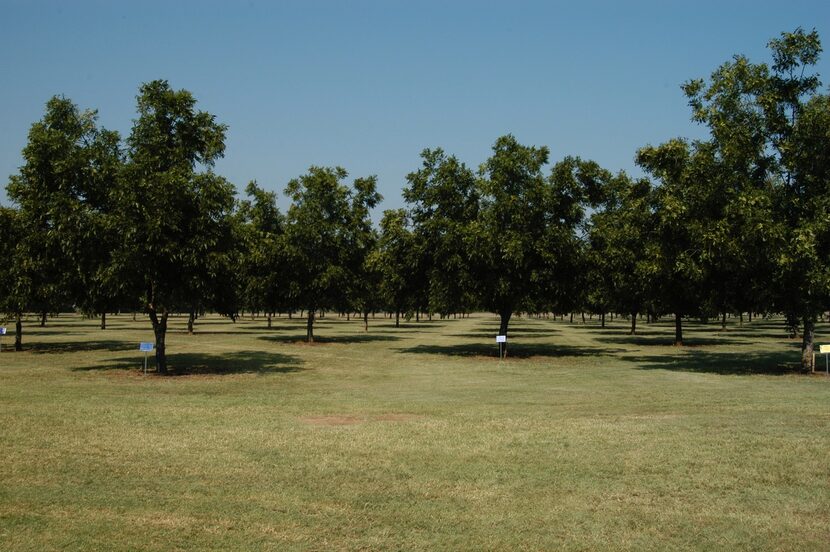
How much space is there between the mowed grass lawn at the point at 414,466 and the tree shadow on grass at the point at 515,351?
51.5ft

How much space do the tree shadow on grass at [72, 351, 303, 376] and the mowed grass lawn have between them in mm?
5117

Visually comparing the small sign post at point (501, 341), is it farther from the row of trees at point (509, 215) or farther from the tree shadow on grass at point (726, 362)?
the tree shadow on grass at point (726, 362)

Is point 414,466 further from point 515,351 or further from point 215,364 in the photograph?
point 515,351

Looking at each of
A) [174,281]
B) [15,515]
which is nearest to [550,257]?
[174,281]

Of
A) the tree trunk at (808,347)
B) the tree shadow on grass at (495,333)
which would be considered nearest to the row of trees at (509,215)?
the tree trunk at (808,347)

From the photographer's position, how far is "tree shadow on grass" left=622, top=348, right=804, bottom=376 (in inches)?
1134

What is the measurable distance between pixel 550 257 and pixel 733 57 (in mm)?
11647

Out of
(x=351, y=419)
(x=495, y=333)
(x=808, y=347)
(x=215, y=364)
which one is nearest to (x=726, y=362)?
(x=808, y=347)

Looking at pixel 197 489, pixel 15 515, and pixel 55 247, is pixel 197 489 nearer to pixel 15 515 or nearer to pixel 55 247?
pixel 15 515

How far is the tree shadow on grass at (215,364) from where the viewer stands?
28.2m

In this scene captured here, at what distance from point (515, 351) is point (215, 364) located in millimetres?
18191

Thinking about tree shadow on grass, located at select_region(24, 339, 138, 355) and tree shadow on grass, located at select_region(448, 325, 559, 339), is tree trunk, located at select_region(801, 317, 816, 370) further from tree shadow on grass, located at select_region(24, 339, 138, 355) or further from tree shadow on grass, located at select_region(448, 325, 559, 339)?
tree shadow on grass, located at select_region(24, 339, 138, 355)

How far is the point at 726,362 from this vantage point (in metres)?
33.0

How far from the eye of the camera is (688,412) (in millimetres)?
16594
